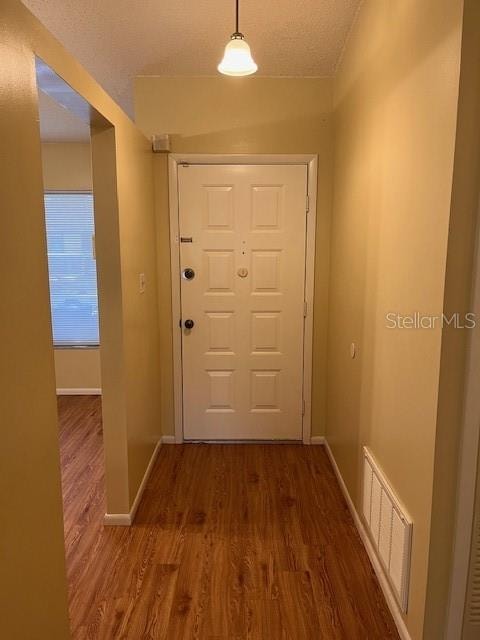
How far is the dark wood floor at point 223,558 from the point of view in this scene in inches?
68.6

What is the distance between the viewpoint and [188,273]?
3186mm

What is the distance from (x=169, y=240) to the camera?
10.3 ft

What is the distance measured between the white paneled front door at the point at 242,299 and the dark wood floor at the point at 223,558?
388 millimetres

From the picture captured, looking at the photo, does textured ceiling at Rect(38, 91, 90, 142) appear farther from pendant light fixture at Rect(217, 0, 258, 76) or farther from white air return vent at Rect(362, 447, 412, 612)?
white air return vent at Rect(362, 447, 412, 612)

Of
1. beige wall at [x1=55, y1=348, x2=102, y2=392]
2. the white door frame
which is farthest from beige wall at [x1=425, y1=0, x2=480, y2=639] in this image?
beige wall at [x1=55, y1=348, x2=102, y2=392]

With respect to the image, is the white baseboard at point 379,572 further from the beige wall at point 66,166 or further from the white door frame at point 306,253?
the beige wall at point 66,166

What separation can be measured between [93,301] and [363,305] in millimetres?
3229

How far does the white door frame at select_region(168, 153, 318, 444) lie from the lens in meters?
3.05

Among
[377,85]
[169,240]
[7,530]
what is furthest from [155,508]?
[377,85]

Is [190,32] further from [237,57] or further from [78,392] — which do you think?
[78,392]

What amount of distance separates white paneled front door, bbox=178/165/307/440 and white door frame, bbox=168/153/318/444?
38mm

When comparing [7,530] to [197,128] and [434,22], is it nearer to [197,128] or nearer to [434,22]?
[434,22]

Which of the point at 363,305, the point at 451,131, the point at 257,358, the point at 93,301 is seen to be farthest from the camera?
the point at 93,301

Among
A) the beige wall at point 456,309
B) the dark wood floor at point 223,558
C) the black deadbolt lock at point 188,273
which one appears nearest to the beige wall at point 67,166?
the black deadbolt lock at point 188,273
